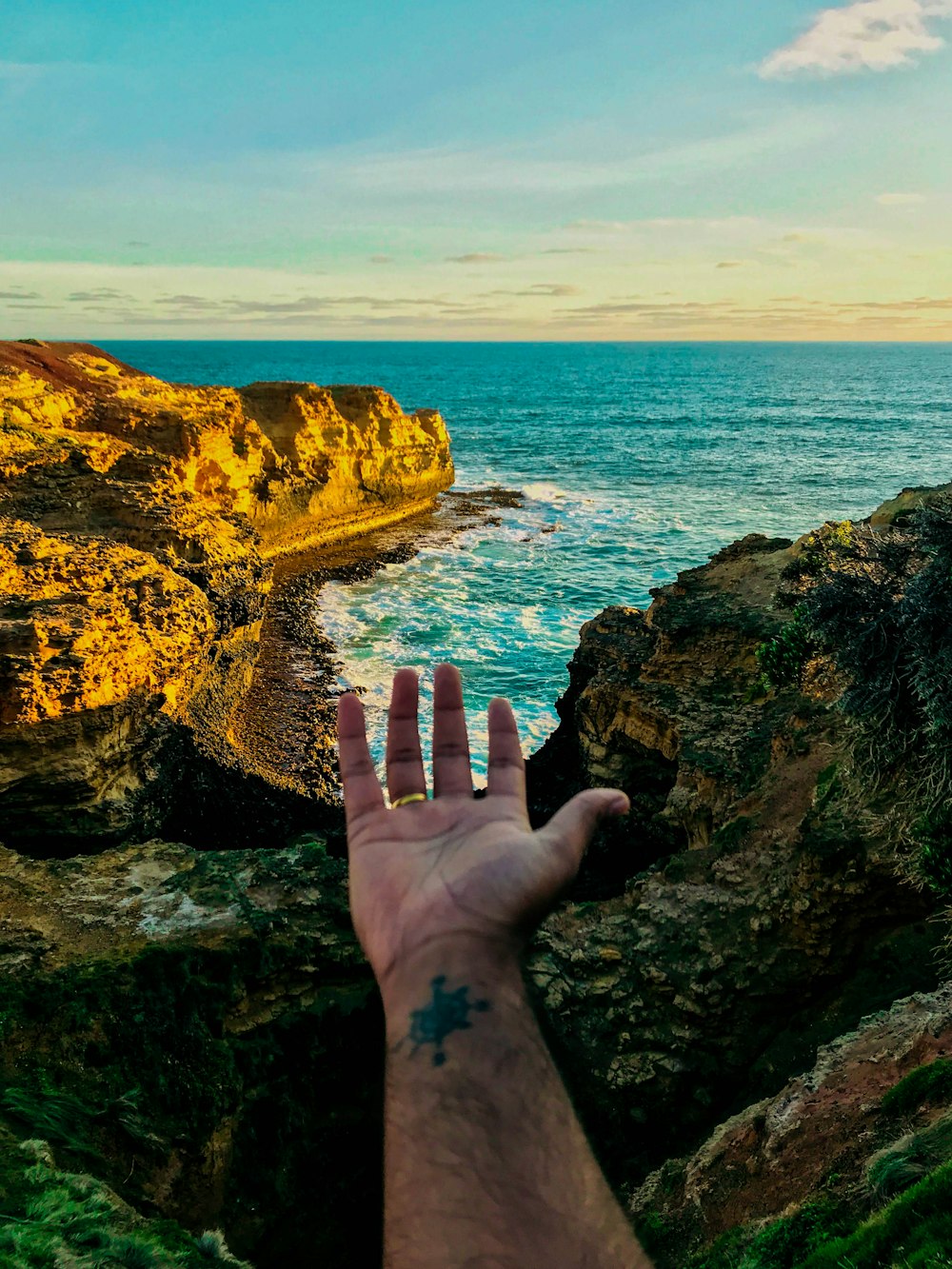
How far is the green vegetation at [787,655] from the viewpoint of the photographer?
13.5m

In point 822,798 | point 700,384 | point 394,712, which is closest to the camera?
point 394,712

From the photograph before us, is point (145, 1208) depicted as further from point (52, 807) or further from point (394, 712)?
point (52, 807)

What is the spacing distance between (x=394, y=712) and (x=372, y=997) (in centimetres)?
734

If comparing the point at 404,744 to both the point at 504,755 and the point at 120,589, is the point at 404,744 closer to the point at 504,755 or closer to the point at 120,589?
the point at 504,755

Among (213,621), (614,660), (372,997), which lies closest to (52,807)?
(213,621)


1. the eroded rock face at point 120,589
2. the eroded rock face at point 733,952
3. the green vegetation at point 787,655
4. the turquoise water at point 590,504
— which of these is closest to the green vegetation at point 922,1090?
the eroded rock face at point 733,952

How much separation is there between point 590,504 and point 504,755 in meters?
50.7

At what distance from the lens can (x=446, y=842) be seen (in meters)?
3.58

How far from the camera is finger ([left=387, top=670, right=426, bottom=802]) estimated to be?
4.00m

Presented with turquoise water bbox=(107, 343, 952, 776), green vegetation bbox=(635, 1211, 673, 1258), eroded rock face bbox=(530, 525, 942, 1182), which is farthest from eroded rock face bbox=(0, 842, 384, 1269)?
turquoise water bbox=(107, 343, 952, 776)

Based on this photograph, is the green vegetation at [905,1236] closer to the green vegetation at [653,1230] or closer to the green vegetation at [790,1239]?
the green vegetation at [790,1239]

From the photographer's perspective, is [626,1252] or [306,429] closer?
[626,1252]

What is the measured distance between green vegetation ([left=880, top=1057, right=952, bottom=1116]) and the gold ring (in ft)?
17.1

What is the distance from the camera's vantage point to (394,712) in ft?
13.4
